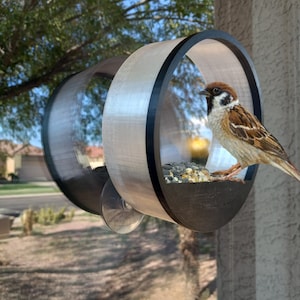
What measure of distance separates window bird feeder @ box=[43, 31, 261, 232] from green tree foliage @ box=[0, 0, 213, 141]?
1.15 ft

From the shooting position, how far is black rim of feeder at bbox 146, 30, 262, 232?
2.10 feet

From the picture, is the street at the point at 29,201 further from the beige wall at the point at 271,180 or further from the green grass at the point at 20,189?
the beige wall at the point at 271,180

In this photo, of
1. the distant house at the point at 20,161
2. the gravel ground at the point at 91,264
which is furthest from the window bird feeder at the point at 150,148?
the gravel ground at the point at 91,264

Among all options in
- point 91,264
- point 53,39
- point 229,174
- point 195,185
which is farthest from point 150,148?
point 91,264

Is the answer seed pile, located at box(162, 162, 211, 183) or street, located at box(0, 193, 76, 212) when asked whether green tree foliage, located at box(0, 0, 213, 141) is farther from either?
seed pile, located at box(162, 162, 211, 183)

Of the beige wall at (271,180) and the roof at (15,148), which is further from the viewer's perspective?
the beige wall at (271,180)

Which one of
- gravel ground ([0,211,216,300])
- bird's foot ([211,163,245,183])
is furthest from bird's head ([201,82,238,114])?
gravel ground ([0,211,216,300])

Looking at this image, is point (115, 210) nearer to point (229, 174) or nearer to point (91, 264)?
point (229, 174)

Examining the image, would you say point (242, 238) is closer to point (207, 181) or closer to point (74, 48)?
point (207, 181)

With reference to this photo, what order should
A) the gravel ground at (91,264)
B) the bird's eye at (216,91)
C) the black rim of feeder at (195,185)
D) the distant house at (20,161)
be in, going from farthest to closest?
the gravel ground at (91,264)
the distant house at (20,161)
the bird's eye at (216,91)
the black rim of feeder at (195,185)

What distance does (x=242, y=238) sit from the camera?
1510mm

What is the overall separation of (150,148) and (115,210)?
0.26 metres

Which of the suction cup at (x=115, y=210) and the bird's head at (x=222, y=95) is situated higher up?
the bird's head at (x=222, y=95)

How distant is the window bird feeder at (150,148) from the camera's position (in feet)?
2.15
